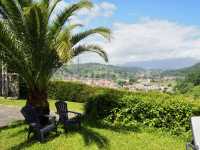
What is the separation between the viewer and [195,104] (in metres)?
14.4

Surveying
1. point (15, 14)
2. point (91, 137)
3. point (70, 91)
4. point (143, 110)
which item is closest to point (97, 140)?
point (91, 137)

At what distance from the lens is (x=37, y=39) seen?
45.4ft

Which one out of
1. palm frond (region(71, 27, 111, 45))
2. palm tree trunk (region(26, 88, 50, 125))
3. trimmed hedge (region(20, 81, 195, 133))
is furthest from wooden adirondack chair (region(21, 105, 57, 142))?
trimmed hedge (region(20, 81, 195, 133))

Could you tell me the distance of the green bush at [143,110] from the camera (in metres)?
14.5

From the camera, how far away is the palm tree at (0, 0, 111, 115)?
13617 mm

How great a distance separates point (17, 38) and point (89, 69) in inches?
6104

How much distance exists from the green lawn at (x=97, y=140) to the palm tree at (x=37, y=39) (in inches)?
63.1

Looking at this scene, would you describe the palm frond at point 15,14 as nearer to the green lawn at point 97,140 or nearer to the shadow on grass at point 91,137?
the green lawn at point 97,140

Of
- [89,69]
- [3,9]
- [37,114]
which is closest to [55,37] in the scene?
[3,9]

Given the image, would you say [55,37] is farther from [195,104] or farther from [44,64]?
[195,104]

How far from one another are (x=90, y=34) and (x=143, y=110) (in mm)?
3449

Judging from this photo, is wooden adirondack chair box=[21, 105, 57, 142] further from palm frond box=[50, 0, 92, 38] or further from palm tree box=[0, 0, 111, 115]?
palm frond box=[50, 0, 92, 38]

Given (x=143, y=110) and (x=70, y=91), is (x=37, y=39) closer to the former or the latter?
(x=143, y=110)

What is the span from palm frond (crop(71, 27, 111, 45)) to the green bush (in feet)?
9.13
